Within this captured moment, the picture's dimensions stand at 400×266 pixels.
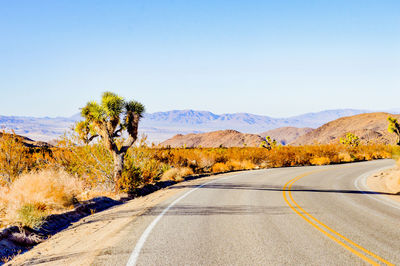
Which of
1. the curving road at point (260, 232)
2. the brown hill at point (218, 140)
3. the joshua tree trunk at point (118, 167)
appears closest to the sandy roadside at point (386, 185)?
the curving road at point (260, 232)

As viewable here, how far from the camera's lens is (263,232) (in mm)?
7297

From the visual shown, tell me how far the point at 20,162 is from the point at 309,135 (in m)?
153

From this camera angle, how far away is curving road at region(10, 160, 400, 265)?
562 cm

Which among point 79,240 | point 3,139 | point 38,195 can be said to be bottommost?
point 79,240

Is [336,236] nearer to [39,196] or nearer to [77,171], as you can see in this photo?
[39,196]

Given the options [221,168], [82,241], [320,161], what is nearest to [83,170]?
[82,241]

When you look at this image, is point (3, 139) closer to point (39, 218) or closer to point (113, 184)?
point (113, 184)

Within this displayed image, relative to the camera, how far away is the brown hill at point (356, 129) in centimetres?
11810

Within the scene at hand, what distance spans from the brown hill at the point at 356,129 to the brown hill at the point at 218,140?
2188 cm

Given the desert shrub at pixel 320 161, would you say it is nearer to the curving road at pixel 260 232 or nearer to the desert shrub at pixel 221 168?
the desert shrub at pixel 221 168

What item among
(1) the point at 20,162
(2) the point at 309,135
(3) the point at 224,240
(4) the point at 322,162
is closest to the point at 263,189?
(3) the point at 224,240

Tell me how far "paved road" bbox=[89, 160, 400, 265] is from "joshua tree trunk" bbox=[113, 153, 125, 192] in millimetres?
3497

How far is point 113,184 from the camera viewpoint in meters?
15.0

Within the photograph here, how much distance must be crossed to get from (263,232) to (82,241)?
3927 millimetres
